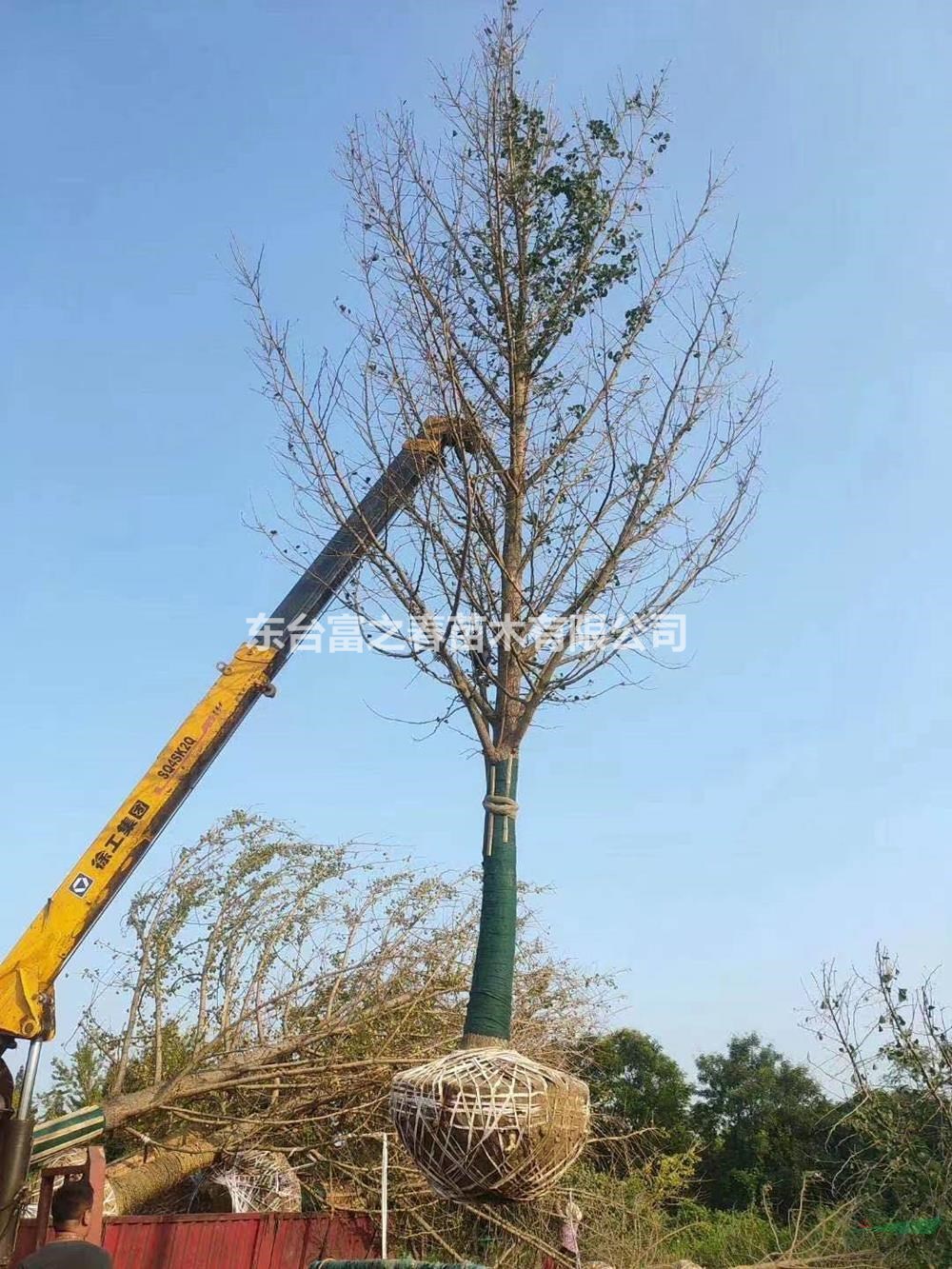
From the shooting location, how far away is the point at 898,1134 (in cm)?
605

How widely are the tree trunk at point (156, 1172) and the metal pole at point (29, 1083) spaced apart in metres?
1.67

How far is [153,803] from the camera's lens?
27.1 feet

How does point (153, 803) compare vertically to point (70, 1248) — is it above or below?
above

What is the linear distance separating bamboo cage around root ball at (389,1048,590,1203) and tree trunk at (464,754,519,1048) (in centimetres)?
53

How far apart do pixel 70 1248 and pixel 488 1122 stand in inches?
53.3

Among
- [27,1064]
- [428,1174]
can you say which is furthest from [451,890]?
[428,1174]

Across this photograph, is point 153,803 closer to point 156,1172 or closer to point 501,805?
point 156,1172

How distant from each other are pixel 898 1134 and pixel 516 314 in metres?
4.95

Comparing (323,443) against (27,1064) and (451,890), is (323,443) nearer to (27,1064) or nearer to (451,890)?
(27,1064)

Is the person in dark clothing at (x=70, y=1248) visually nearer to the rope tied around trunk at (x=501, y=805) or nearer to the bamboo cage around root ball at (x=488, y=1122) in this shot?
the bamboo cage around root ball at (x=488, y=1122)

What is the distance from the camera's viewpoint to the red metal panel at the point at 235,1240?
748 cm

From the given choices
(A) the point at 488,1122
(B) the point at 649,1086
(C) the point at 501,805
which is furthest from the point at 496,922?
(B) the point at 649,1086

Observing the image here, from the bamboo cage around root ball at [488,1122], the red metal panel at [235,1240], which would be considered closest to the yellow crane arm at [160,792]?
the red metal panel at [235,1240]

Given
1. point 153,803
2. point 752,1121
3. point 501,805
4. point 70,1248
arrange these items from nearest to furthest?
point 70,1248 → point 501,805 → point 153,803 → point 752,1121
